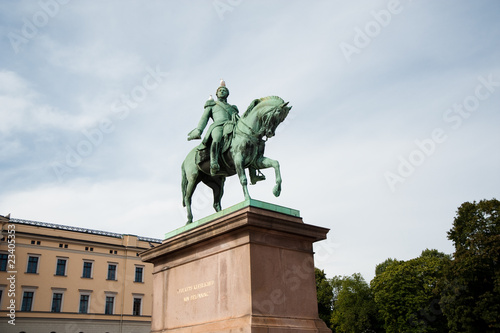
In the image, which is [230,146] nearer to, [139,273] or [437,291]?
[437,291]

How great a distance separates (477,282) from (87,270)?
3991 centimetres

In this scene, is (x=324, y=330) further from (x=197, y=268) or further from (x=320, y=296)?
(x=320, y=296)

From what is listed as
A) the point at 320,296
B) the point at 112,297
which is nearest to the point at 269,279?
the point at 112,297

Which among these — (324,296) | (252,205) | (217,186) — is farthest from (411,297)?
(252,205)

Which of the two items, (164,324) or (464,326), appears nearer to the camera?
(164,324)

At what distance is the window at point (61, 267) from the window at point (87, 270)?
2150 mm

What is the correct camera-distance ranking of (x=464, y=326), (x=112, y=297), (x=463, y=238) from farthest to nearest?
1. (x=112, y=297)
2. (x=463, y=238)
3. (x=464, y=326)

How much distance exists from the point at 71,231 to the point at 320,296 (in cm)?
3163

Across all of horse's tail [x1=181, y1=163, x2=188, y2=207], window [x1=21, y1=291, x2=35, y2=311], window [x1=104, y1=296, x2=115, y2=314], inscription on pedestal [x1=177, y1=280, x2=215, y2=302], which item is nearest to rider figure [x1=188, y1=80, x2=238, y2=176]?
horse's tail [x1=181, y1=163, x2=188, y2=207]

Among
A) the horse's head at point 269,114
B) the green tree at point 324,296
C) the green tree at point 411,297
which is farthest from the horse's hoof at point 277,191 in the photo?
the green tree at point 324,296

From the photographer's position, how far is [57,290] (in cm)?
5091

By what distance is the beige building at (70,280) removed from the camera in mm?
48578

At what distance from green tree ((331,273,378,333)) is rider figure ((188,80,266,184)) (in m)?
44.0

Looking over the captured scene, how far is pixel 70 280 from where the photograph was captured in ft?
171
